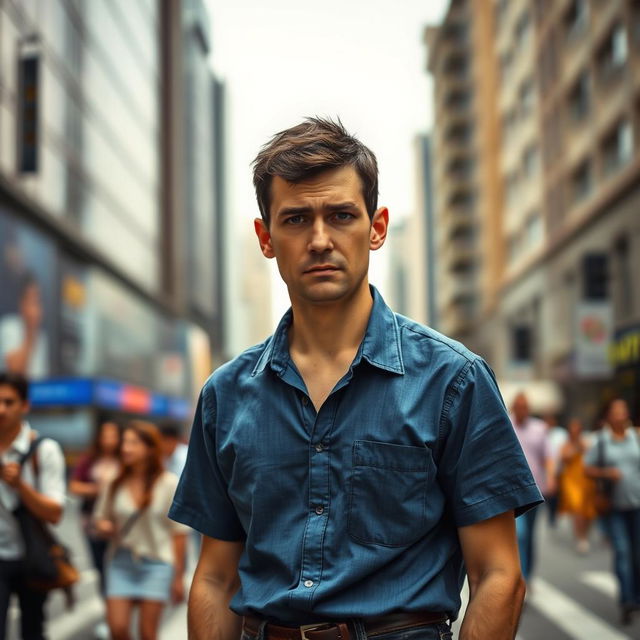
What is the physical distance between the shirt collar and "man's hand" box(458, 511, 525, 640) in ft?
1.35

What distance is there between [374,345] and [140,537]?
5388mm

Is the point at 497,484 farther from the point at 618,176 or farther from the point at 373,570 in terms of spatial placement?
the point at 618,176

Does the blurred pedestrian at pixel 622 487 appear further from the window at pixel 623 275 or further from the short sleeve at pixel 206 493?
the window at pixel 623 275

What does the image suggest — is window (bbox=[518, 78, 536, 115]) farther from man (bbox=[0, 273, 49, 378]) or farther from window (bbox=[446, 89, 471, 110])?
window (bbox=[446, 89, 471, 110])

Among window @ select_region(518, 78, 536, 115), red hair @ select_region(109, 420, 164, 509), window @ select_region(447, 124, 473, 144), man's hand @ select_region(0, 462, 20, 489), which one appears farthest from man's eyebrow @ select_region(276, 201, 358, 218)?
window @ select_region(447, 124, 473, 144)

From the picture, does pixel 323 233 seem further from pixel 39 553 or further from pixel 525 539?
pixel 525 539

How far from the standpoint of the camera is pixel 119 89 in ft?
176

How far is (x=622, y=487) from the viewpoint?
9.81 m

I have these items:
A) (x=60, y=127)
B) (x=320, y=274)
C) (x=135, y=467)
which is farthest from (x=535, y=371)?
(x=320, y=274)

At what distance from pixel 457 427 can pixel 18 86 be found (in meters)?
29.0

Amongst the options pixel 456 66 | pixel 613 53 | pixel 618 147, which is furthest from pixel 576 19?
pixel 456 66

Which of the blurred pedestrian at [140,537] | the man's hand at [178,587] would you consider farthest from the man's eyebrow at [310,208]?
the man's hand at [178,587]

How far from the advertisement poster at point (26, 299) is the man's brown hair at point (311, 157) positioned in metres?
28.8

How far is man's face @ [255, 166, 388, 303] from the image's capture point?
2441 millimetres
